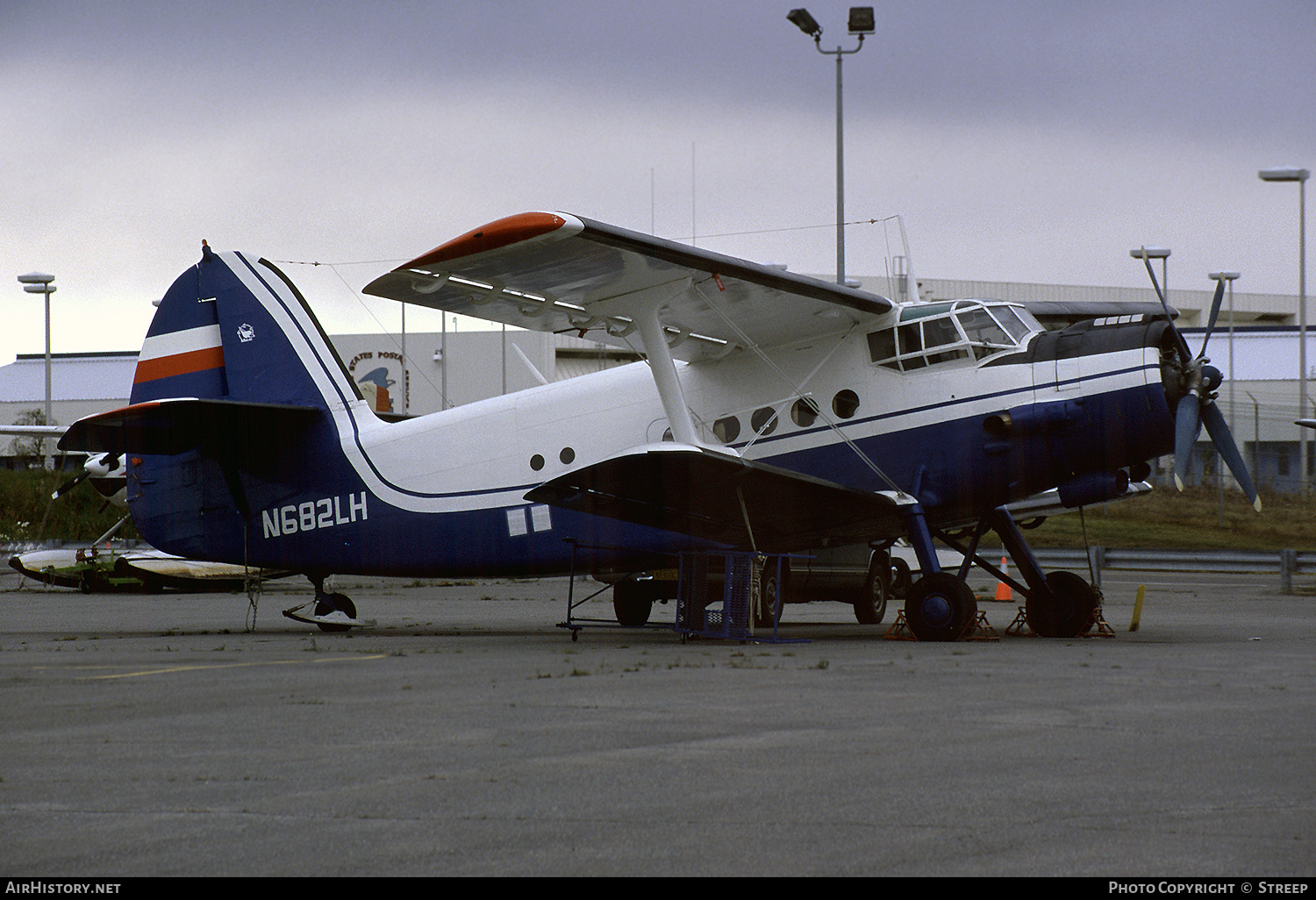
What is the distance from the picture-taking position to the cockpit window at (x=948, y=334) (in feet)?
47.9

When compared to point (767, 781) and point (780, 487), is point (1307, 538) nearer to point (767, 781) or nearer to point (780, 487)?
point (780, 487)

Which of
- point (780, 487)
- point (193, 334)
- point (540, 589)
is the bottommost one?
point (540, 589)

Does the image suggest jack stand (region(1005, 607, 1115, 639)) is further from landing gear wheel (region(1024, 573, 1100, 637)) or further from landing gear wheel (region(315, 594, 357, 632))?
landing gear wheel (region(315, 594, 357, 632))

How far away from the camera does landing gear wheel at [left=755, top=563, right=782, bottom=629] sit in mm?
15156

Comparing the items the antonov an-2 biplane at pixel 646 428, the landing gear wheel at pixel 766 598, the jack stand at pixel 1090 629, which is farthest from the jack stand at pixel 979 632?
the landing gear wheel at pixel 766 598

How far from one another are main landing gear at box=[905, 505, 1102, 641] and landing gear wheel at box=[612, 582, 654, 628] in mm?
4571

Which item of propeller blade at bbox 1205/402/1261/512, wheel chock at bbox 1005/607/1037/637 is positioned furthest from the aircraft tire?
propeller blade at bbox 1205/402/1261/512

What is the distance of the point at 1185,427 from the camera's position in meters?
13.5

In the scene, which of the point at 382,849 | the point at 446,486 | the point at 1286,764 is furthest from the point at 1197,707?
the point at 446,486

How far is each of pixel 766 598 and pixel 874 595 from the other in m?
4.69

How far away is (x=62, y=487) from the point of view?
1725cm

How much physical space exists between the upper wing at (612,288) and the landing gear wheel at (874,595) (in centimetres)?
550

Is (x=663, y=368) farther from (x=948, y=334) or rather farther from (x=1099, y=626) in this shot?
(x=1099, y=626)
